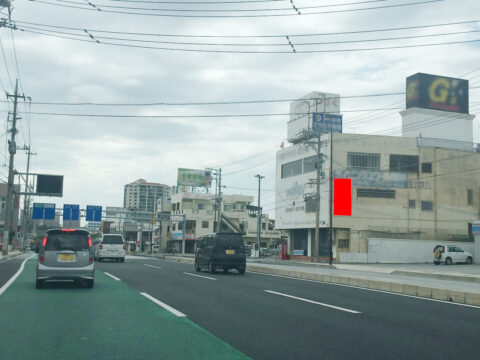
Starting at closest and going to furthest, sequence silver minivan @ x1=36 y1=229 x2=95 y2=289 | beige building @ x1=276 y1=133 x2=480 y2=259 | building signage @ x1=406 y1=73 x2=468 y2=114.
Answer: silver minivan @ x1=36 y1=229 x2=95 y2=289 → beige building @ x1=276 y1=133 x2=480 y2=259 → building signage @ x1=406 y1=73 x2=468 y2=114

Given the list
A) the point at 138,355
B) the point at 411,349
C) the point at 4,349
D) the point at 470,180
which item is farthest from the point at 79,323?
the point at 470,180

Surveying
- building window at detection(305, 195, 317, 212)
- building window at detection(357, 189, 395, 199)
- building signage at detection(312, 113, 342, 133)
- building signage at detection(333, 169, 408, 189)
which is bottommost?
building window at detection(305, 195, 317, 212)

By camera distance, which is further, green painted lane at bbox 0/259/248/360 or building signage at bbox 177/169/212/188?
building signage at bbox 177/169/212/188

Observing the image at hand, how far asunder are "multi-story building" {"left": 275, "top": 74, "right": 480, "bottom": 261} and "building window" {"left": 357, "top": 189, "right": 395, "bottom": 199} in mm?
104

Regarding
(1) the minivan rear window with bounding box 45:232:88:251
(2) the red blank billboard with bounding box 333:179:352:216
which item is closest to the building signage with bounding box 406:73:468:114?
(2) the red blank billboard with bounding box 333:179:352:216

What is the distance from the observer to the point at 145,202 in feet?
632

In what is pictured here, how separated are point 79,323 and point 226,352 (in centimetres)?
320

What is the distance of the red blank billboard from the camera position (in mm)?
50094

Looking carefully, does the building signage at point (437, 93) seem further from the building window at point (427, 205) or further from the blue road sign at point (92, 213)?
the blue road sign at point (92, 213)

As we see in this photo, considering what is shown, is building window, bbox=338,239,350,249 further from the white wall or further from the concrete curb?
the concrete curb

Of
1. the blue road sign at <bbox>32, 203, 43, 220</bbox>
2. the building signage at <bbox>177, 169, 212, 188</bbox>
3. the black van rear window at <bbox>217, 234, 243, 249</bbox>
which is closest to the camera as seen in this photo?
the black van rear window at <bbox>217, 234, 243, 249</bbox>

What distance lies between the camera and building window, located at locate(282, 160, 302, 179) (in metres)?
57.6

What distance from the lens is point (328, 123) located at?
188 feet

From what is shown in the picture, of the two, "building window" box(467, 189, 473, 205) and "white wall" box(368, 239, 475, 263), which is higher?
"building window" box(467, 189, 473, 205)
